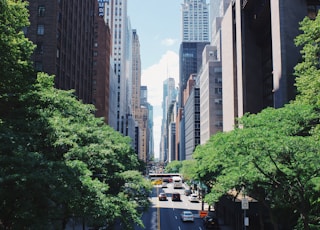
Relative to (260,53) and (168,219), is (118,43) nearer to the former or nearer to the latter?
(260,53)

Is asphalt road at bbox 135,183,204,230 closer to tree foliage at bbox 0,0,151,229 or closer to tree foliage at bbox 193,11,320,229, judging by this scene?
tree foliage at bbox 193,11,320,229

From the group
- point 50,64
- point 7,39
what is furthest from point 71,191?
point 50,64

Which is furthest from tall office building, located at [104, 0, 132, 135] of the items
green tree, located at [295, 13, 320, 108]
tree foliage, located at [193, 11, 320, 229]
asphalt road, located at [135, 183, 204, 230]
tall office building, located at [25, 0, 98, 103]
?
tree foliage, located at [193, 11, 320, 229]

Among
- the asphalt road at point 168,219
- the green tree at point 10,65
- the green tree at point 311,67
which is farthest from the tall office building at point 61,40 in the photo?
the green tree at point 311,67

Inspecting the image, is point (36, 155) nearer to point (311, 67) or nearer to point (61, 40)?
Result: point (311, 67)

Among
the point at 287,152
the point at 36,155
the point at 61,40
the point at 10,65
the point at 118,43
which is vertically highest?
the point at 118,43

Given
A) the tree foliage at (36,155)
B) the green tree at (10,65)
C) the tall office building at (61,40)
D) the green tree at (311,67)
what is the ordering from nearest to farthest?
the tree foliage at (36,155)
the green tree at (10,65)
the green tree at (311,67)
the tall office building at (61,40)

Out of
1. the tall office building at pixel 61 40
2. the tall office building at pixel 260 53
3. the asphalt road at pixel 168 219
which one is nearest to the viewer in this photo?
the tall office building at pixel 260 53

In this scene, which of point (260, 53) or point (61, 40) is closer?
point (260, 53)

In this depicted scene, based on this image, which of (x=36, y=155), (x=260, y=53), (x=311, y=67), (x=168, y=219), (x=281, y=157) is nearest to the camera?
(x=36, y=155)

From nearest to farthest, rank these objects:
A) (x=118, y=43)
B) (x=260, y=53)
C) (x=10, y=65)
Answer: (x=10, y=65)
(x=260, y=53)
(x=118, y=43)

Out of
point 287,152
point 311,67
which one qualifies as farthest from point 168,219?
point 287,152

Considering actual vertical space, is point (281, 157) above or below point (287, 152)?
below

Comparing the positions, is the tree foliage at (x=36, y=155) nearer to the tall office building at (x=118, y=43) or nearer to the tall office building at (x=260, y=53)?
the tall office building at (x=260, y=53)
